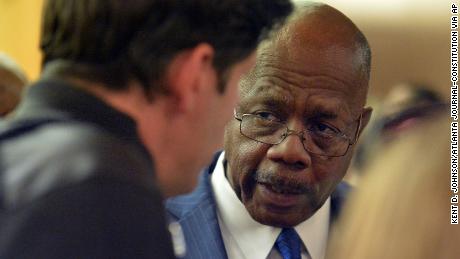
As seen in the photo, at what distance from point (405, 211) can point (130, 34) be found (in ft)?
0.81

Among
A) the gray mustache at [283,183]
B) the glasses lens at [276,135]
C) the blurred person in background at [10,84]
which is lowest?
the gray mustache at [283,183]

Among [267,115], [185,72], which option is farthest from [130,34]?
[267,115]

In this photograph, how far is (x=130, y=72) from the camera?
550mm

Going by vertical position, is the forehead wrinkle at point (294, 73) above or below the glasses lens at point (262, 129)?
above

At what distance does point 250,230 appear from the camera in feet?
2.39

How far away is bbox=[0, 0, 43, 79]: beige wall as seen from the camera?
0.85 metres

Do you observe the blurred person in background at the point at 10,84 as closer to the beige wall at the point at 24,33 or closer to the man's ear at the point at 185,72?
the beige wall at the point at 24,33

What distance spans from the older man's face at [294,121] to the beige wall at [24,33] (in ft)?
0.94

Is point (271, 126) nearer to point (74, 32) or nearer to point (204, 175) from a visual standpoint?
point (204, 175)

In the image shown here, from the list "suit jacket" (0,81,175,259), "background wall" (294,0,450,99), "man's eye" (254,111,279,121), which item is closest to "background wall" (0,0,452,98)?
"background wall" (294,0,450,99)

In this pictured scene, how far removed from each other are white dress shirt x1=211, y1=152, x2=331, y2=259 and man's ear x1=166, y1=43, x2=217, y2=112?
0.59 feet

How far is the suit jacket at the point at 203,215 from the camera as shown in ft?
2.33

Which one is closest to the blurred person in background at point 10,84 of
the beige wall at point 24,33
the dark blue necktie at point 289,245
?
the beige wall at point 24,33

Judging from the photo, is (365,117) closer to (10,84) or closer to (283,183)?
(283,183)
